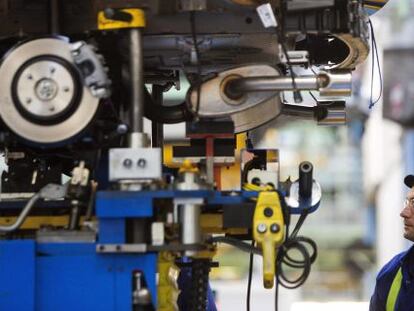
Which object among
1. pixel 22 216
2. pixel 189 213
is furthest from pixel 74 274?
pixel 189 213

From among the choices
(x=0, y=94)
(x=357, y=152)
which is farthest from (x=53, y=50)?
A: (x=357, y=152)

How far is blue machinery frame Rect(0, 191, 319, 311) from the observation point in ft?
11.5

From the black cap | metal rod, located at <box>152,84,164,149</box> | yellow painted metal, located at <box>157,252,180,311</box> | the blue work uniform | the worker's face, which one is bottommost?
the blue work uniform

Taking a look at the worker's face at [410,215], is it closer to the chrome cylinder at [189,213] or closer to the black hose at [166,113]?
the black hose at [166,113]

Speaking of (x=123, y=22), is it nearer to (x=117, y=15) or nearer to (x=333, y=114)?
(x=117, y=15)

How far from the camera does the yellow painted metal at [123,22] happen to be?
3564 millimetres

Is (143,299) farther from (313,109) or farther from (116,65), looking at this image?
(313,109)

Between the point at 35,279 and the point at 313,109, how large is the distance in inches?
57.4

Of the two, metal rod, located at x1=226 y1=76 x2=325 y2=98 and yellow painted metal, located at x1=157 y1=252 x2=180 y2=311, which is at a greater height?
metal rod, located at x1=226 y1=76 x2=325 y2=98

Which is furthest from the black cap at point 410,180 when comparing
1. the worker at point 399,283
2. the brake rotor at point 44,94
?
the brake rotor at point 44,94

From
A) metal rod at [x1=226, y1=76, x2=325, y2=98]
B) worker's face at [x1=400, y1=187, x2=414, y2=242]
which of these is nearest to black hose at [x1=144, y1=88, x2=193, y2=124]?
metal rod at [x1=226, y1=76, x2=325, y2=98]

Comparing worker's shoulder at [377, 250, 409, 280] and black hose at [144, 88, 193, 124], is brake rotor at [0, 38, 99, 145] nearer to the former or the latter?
black hose at [144, 88, 193, 124]

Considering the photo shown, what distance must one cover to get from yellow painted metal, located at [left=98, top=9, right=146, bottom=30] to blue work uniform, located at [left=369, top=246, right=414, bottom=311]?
2192 mm

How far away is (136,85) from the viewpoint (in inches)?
140
